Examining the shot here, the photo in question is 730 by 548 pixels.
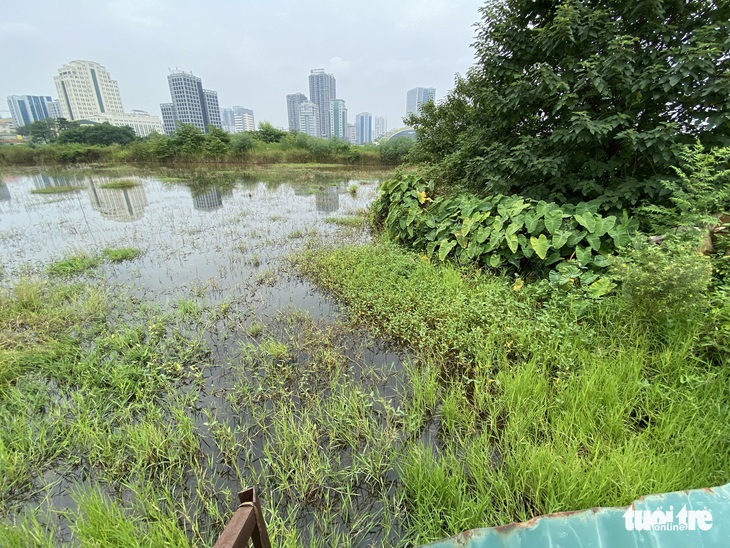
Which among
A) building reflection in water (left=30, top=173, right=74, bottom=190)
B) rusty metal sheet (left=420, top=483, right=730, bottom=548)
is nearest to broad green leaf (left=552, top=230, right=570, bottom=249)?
rusty metal sheet (left=420, top=483, right=730, bottom=548)

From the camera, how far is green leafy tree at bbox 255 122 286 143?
91.6 ft

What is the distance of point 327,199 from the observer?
11.3m

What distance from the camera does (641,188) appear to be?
3443 millimetres

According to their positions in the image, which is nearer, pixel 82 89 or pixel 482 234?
pixel 482 234

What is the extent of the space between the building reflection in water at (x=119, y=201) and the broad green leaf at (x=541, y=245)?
9698mm

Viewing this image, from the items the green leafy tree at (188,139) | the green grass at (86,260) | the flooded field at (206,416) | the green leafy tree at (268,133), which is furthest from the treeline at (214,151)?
the flooded field at (206,416)

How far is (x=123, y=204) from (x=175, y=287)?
8047mm

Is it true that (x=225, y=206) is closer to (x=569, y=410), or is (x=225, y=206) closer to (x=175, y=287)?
(x=175, y=287)

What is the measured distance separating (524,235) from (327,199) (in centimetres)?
853

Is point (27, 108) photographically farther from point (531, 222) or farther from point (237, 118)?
point (531, 222)

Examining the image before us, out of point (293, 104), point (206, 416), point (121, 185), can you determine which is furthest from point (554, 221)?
point (293, 104)

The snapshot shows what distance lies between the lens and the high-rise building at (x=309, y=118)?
64.5m

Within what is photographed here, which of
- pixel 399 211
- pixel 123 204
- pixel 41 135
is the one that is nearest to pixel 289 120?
pixel 41 135

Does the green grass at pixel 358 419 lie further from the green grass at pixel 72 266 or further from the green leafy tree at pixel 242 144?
the green leafy tree at pixel 242 144
